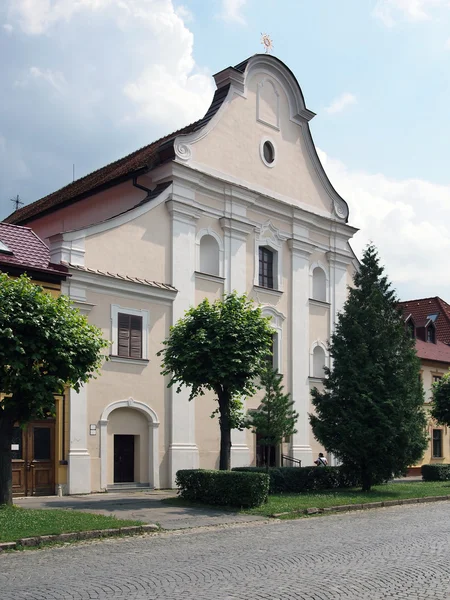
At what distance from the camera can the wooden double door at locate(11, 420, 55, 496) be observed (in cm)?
2261

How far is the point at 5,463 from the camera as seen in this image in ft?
56.9

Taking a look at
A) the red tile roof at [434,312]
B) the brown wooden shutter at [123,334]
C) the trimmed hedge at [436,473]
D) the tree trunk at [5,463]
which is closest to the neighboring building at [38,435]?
the brown wooden shutter at [123,334]

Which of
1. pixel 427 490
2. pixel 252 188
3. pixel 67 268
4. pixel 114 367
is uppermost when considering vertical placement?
pixel 252 188

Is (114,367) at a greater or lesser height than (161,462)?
greater

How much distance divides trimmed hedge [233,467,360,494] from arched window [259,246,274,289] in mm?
9302

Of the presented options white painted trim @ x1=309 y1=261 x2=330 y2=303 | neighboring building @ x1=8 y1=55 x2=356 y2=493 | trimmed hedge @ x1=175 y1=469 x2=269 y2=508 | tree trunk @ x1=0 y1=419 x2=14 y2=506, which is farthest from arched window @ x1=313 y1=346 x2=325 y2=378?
tree trunk @ x1=0 y1=419 x2=14 y2=506

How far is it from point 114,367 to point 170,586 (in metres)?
16.4

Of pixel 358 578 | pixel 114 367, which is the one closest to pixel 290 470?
pixel 114 367

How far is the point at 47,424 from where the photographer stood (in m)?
23.7

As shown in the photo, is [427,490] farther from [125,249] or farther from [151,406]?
[125,249]

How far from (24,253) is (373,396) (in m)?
12.5

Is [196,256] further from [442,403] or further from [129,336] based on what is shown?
[442,403]

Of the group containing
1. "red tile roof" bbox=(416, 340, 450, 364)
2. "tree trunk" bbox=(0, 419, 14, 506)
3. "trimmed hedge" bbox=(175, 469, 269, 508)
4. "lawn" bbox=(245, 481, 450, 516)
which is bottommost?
"lawn" bbox=(245, 481, 450, 516)

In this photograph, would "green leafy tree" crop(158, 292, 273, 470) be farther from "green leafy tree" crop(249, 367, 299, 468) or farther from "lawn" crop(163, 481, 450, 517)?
"green leafy tree" crop(249, 367, 299, 468)
